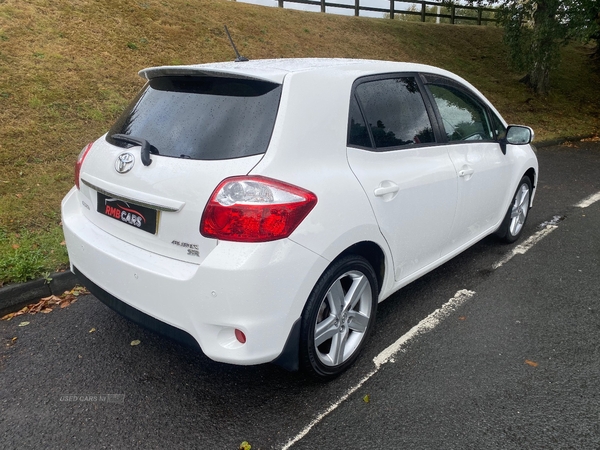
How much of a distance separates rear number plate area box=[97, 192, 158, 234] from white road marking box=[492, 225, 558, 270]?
123 inches

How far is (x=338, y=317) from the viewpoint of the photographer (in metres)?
2.61

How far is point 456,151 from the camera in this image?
134 inches

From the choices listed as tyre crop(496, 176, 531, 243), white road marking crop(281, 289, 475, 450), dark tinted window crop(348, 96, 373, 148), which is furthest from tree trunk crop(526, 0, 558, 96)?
dark tinted window crop(348, 96, 373, 148)

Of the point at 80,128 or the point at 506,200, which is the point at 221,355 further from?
the point at 80,128

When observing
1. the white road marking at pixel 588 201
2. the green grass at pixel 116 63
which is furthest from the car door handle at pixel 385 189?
the white road marking at pixel 588 201

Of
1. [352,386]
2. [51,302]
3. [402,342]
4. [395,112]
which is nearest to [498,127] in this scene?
[395,112]

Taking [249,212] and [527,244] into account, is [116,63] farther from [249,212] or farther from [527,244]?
[249,212]

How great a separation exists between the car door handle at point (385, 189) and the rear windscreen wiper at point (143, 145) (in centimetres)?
121

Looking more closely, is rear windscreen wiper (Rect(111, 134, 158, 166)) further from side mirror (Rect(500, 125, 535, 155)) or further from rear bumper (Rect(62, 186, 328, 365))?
side mirror (Rect(500, 125, 535, 155))

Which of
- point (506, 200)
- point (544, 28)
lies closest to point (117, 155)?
point (506, 200)

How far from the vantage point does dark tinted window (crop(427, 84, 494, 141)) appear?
3420mm

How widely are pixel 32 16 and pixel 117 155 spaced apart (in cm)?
861

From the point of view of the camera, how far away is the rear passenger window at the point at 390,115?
8.84 ft

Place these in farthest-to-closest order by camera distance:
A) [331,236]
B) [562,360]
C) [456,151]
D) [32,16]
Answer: [32,16] < [456,151] < [562,360] < [331,236]
